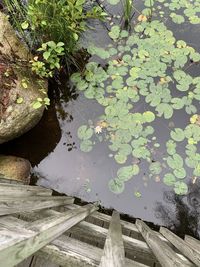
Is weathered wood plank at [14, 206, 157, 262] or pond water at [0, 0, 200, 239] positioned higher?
pond water at [0, 0, 200, 239]

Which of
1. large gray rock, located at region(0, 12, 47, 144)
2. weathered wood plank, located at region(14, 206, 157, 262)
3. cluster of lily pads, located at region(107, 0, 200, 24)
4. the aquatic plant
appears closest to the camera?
weathered wood plank, located at region(14, 206, 157, 262)

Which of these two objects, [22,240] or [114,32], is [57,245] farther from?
[114,32]

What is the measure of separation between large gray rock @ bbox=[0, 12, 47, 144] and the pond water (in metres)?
0.26

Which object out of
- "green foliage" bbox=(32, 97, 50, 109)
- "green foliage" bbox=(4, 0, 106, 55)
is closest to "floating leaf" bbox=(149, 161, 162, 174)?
"green foliage" bbox=(32, 97, 50, 109)

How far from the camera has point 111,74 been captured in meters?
3.56

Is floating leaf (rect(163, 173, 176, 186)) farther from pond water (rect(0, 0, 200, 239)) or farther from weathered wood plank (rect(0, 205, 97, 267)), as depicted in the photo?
weathered wood plank (rect(0, 205, 97, 267))

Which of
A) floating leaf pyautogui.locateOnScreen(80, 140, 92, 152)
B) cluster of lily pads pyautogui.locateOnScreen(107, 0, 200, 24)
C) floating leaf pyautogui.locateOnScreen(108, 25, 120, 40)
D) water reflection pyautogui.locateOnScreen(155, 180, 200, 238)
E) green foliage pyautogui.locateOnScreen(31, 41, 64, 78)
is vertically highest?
cluster of lily pads pyautogui.locateOnScreen(107, 0, 200, 24)

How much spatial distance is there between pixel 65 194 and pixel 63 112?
833mm

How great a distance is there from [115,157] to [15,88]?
3.56 feet

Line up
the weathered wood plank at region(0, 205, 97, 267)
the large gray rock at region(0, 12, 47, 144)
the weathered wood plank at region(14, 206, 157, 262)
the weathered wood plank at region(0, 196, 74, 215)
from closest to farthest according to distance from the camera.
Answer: the weathered wood plank at region(0, 205, 97, 267) < the weathered wood plank at region(0, 196, 74, 215) < the weathered wood plank at region(14, 206, 157, 262) < the large gray rock at region(0, 12, 47, 144)

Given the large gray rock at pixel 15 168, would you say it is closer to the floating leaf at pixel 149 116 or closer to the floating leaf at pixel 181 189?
the floating leaf at pixel 149 116

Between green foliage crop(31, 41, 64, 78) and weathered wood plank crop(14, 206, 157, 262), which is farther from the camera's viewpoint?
green foliage crop(31, 41, 64, 78)

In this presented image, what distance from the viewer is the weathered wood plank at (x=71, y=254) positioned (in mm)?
1091

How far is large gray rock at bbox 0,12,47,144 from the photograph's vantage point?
2945mm
